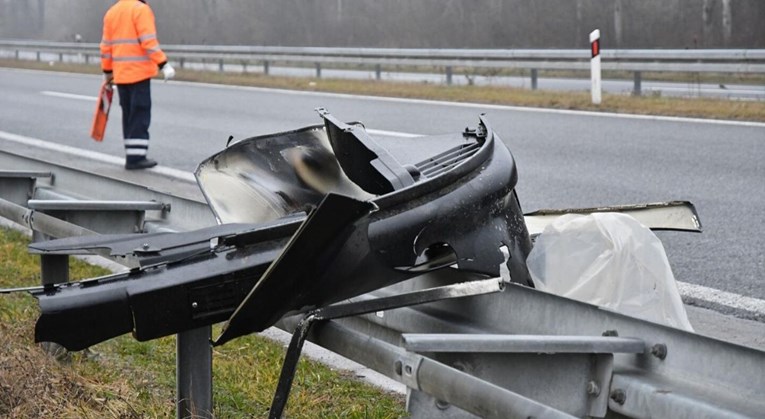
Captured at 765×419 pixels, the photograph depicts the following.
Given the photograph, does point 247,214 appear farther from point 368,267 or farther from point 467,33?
point 467,33

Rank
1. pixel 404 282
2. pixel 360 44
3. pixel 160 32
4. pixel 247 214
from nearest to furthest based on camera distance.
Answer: pixel 404 282 < pixel 247 214 < pixel 360 44 < pixel 160 32

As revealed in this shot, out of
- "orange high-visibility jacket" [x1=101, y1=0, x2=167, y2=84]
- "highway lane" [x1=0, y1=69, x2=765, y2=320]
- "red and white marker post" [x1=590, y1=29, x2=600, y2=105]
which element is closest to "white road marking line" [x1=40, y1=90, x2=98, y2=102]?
"highway lane" [x1=0, y1=69, x2=765, y2=320]

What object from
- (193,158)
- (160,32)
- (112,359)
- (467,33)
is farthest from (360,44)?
(112,359)

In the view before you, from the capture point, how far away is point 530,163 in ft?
30.2

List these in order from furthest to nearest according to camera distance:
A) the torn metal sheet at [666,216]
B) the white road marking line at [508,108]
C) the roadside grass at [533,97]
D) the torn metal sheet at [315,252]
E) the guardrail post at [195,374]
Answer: the roadside grass at [533,97] < the white road marking line at [508,108] < the torn metal sheet at [666,216] < the guardrail post at [195,374] < the torn metal sheet at [315,252]

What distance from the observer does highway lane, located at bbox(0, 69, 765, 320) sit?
6.09 metres

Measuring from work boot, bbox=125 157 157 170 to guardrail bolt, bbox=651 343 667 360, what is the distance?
7.67 metres

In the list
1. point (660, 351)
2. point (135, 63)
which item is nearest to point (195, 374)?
point (660, 351)

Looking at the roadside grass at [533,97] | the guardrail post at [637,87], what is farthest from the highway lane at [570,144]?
the guardrail post at [637,87]

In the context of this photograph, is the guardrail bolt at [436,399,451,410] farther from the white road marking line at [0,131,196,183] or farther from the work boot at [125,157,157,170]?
the work boot at [125,157,157,170]

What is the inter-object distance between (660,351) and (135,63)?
7925mm

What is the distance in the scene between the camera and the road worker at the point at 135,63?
9.58 meters

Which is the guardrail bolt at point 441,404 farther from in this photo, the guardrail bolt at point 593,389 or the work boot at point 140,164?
the work boot at point 140,164

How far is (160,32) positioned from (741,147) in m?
26.2
